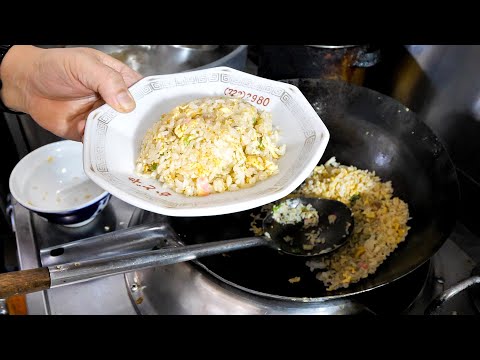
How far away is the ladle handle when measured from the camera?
1002 millimetres

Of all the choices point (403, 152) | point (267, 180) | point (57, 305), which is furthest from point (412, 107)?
point (57, 305)

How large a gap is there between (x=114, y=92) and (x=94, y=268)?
47cm

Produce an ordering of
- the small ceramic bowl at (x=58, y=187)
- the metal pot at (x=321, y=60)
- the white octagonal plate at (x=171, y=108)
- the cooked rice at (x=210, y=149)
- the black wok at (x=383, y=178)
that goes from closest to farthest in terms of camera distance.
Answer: the white octagonal plate at (x=171, y=108) → the cooked rice at (x=210, y=149) → the black wok at (x=383, y=178) → the small ceramic bowl at (x=58, y=187) → the metal pot at (x=321, y=60)

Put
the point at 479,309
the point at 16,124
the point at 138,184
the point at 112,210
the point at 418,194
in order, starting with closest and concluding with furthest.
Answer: the point at 138,184
the point at 479,309
the point at 418,194
the point at 112,210
the point at 16,124

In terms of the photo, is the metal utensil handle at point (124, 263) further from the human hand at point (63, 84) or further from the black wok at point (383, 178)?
the human hand at point (63, 84)

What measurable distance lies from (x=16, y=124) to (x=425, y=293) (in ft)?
6.66

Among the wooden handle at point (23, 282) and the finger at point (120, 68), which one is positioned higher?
the finger at point (120, 68)

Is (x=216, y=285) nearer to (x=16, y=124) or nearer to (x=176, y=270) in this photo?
(x=176, y=270)

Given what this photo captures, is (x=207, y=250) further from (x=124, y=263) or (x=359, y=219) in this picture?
(x=359, y=219)

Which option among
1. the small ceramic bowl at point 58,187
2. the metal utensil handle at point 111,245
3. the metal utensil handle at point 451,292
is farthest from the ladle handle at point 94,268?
the metal utensil handle at point 451,292

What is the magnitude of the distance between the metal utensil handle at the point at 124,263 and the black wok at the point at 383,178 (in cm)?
7

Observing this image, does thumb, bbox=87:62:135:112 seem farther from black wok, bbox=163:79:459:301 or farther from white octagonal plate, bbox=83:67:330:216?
black wok, bbox=163:79:459:301

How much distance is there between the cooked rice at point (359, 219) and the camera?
1.29 metres

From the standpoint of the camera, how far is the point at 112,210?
1.58 metres
